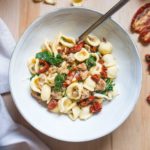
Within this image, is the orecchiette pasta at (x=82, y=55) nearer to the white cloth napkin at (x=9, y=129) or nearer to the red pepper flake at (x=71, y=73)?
the red pepper flake at (x=71, y=73)

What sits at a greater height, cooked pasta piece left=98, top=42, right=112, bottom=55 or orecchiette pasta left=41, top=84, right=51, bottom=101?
cooked pasta piece left=98, top=42, right=112, bottom=55

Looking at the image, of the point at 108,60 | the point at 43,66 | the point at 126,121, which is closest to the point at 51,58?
the point at 43,66

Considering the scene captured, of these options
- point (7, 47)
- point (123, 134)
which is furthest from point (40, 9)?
point (123, 134)

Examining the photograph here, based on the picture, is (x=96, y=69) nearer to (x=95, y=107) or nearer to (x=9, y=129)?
(x=95, y=107)

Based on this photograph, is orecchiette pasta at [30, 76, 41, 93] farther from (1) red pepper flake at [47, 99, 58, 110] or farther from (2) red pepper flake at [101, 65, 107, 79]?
(2) red pepper flake at [101, 65, 107, 79]

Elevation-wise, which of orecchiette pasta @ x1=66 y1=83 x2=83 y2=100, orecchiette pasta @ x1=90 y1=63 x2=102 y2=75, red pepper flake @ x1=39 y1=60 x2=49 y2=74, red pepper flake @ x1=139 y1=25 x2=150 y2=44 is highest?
red pepper flake @ x1=139 y1=25 x2=150 y2=44

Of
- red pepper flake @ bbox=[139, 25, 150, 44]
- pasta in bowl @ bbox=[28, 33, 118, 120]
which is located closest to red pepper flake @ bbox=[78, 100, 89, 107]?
pasta in bowl @ bbox=[28, 33, 118, 120]
